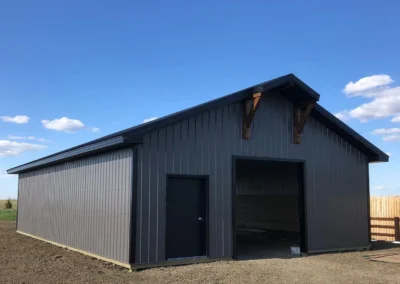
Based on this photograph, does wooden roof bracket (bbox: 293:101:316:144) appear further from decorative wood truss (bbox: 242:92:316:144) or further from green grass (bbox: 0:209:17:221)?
green grass (bbox: 0:209:17:221)

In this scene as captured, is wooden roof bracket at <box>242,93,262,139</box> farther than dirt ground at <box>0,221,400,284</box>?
Yes

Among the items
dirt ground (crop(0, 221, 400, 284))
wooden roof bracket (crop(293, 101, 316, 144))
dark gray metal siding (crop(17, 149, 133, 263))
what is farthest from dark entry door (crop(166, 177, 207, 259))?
wooden roof bracket (crop(293, 101, 316, 144))

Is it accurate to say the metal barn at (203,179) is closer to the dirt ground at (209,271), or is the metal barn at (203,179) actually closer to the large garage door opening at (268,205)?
the dirt ground at (209,271)

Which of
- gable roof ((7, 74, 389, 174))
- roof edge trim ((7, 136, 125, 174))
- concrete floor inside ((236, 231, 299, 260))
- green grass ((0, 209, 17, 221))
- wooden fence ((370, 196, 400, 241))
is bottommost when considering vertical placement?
green grass ((0, 209, 17, 221))

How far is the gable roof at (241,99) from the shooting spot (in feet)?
36.6

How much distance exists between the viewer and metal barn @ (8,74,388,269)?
450 inches

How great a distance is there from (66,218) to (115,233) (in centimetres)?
468

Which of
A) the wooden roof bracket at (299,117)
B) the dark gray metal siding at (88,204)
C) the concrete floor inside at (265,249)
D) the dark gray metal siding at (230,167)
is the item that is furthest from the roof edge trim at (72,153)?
the wooden roof bracket at (299,117)

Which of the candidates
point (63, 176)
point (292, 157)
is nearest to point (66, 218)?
point (63, 176)

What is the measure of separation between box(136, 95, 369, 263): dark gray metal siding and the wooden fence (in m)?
4.11

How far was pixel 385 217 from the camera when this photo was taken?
20156 millimetres

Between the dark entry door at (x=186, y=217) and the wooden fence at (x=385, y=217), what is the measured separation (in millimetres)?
10700

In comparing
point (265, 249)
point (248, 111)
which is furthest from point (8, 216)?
point (248, 111)

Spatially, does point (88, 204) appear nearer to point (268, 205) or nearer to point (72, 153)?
point (72, 153)
